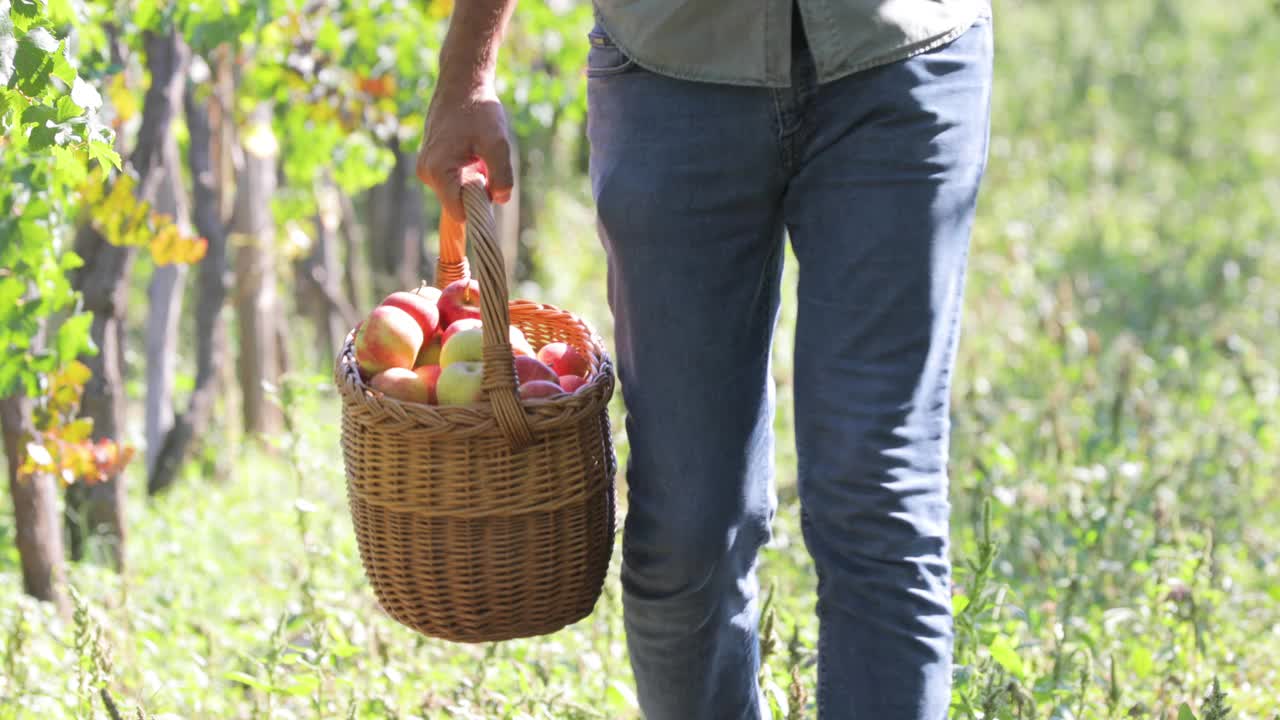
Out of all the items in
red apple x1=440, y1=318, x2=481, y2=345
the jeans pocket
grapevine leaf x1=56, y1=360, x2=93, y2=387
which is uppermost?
the jeans pocket

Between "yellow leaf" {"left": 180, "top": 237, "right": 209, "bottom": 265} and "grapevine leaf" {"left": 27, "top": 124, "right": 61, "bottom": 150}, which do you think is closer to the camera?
"grapevine leaf" {"left": 27, "top": 124, "right": 61, "bottom": 150}

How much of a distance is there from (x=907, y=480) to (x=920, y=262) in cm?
28

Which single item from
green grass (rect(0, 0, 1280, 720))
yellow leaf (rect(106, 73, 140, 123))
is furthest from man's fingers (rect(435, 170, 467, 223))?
yellow leaf (rect(106, 73, 140, 123))

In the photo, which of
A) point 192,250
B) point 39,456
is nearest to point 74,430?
point 39,456

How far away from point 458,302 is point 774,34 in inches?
29.8

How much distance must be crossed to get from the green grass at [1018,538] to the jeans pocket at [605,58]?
0.89 meters

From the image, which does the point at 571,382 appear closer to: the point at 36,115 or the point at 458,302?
the point at 458,302

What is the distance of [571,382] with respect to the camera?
2.32 metres

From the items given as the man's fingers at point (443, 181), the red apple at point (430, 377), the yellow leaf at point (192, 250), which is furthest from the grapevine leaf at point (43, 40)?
the yellow leaf at point (192, 250)

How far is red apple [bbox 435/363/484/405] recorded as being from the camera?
2.21 m

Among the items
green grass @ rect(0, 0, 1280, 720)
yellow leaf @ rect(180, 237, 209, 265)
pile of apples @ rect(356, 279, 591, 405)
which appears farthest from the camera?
yellow leaf @ rect(180, 237, 209, 265)

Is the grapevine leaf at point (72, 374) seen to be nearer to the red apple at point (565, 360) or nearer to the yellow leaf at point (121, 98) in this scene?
the yellow leaf at point (121, 98)

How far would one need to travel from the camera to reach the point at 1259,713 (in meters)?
2.74

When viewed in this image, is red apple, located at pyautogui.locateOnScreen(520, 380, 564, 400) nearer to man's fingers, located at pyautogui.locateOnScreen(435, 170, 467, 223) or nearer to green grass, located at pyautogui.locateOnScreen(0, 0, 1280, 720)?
man's fingers, located at pyautogui.locateOnScreen(435, 170, 467, 223)
